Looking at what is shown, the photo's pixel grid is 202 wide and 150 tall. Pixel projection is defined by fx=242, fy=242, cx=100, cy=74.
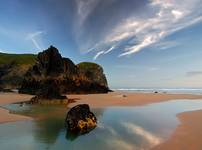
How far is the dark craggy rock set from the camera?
55.5ft

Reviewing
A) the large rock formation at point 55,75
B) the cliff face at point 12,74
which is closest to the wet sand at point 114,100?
the large rock formation at point 55,75

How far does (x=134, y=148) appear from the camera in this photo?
1246 centimetres

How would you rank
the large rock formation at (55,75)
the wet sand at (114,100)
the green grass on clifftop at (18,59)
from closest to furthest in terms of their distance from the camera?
the wet sand at (114,100), the large rock formation at (55,75), the green grass on clifftop at (18,59)

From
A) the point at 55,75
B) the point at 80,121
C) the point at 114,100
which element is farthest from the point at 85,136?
the point at 55,75

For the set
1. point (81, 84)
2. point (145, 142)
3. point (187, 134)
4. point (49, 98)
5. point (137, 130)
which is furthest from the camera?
point (81, 84)

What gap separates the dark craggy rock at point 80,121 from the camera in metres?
16.9

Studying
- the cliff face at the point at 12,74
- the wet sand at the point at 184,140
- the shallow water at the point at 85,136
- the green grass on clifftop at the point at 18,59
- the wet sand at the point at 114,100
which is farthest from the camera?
the green grass on clifftop at the point at 18,59

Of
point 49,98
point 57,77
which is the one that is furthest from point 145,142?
point 57,77

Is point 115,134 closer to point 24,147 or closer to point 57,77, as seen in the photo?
point 24,147

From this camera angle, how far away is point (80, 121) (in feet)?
56.7

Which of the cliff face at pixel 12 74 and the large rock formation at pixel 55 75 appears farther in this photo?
the cliff face at pixel 12 74

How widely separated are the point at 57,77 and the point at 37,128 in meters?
48.8

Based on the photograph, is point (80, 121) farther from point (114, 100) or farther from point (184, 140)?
point (114, 100)

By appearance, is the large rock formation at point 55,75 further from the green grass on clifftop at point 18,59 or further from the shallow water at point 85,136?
the green grass on clifftop at point 18,59
